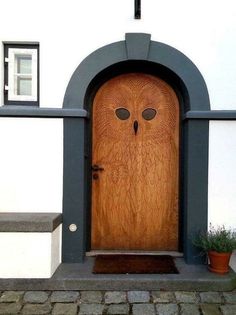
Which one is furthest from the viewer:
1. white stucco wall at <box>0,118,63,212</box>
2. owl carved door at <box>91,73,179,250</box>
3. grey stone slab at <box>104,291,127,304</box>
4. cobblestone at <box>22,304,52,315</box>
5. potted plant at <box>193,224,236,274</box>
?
owl carved door at <box>91,73,179,250</box>

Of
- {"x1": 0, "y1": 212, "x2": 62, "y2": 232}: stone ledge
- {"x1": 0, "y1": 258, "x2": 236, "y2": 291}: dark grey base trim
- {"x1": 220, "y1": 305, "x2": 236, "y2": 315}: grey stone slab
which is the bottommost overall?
{"x1": 220, "y1": 305, "x2": 236, "y2": 315}: grey stone slab

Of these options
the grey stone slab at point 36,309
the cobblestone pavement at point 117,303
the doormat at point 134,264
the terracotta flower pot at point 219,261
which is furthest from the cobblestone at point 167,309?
the grey stone slab at point 36,309

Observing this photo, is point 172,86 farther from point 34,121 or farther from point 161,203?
point 34,121

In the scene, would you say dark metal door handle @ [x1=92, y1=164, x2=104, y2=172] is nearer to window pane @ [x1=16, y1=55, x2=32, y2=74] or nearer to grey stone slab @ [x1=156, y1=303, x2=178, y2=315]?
window pane @ [x1=16, y1=55, x2=32, y2=74]

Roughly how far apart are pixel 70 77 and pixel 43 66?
1.13 ft

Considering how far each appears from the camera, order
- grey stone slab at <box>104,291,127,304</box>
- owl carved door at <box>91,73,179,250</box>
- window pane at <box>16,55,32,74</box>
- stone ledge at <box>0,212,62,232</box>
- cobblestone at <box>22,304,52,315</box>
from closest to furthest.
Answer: cobblestone at <box>22,304,52,315</box> → grey stone slab at <box>104,291,127,304</box> → stone ledge at <box>0,212,62,232</box> → window pane at <box>16,55,32,74</box> → owl carved door at <box>91,73,179,250</box>

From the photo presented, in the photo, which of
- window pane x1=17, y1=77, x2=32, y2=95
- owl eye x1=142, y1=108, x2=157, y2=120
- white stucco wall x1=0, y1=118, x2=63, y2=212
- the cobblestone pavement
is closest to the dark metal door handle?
white stucco wall x1=0, y1=118, x2=63, y2=212

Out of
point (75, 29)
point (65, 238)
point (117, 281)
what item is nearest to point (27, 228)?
point (65, 238)

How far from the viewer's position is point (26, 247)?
10.9 ft

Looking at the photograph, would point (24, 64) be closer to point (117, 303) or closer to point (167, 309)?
point (117, 303)

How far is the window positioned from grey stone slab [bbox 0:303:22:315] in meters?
2.22

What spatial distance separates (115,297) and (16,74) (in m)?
2.78

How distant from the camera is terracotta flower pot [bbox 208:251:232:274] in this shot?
11.4 feet

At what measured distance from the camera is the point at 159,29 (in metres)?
3.78
